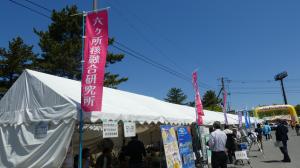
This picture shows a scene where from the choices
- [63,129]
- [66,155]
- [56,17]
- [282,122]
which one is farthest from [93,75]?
[56,17]

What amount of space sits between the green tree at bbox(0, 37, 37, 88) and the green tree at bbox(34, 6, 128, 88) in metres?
1.48

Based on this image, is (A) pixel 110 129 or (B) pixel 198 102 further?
(B) pixel 198 102

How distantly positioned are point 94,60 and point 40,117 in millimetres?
1918

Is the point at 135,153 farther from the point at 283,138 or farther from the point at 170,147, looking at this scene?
the point at 283,138

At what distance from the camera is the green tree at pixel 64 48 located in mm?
29312

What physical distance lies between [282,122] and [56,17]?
2568 centimetres

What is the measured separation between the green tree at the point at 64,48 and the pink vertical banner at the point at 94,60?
21364mm

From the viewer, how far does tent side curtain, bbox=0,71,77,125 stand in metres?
6.90

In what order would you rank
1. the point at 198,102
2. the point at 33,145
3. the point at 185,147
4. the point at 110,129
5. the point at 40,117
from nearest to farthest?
the point at 110,129 < the point at 33,145 < the point at 40,117 < the point at 185,147 < the point at 198,102

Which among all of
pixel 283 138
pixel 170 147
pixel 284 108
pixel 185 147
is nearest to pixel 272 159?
pixel 283 138

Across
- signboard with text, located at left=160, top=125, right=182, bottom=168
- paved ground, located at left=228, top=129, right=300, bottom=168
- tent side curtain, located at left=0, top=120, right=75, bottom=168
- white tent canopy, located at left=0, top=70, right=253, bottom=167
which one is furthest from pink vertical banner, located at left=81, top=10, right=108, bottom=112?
paved ground, located at left=228, top=129, right=300, bottom=168

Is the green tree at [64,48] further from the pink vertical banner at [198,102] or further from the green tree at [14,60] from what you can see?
the pink vertical banner at [198,102]

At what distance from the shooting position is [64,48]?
30031 mm

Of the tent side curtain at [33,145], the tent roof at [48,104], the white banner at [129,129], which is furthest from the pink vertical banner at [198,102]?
the tent side curtain at [33,145]
